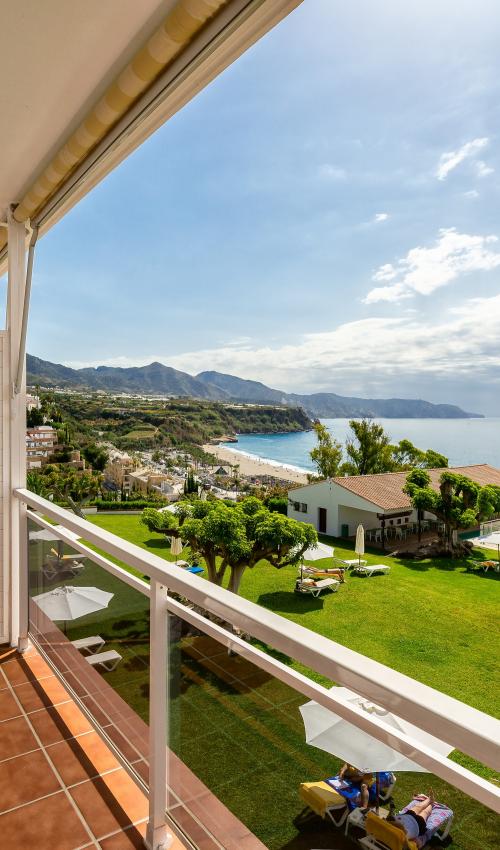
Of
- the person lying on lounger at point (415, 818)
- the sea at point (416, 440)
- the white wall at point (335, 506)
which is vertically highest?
the person lying on lounger at point (415, 818)

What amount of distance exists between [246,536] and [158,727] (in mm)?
14954

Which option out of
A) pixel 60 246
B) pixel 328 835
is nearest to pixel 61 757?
pixel 328 835

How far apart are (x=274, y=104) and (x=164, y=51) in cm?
3875

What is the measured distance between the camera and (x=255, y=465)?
27031 millimetres

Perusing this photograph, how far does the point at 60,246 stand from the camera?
5206 cm

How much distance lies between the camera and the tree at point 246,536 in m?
15.3

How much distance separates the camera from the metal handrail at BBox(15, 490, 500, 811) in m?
0.51

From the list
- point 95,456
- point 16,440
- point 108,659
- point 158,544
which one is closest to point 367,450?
point 158,544

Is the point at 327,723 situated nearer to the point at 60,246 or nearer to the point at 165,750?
the point at 165,750

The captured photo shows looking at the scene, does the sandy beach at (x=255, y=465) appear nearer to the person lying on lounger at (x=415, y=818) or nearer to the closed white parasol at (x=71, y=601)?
the closed white parasol at (x=71, y=601)

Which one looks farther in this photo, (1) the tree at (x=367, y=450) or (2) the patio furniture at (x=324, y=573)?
(1) the tree at (x=367, y=450)

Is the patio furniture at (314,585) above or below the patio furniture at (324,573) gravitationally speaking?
below

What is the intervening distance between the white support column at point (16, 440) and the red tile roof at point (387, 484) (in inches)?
768

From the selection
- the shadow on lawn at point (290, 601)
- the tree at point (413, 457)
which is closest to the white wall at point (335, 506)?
the shadow on lawn at point (290, 601)
